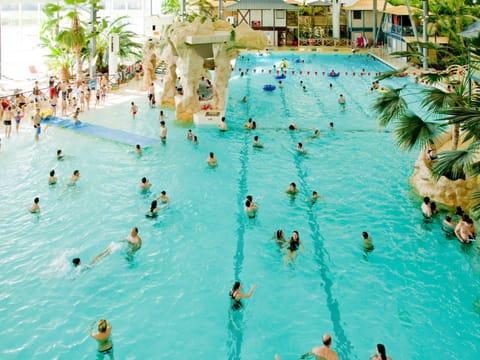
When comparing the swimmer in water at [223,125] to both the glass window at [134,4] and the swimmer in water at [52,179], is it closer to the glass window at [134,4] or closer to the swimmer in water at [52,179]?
the swimmer in water at [52,179]

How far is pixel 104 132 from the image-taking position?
16656 millimetres

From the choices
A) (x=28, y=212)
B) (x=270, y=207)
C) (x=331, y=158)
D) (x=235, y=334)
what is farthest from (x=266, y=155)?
(x=235, y=334)

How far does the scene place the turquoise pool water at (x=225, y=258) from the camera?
701cm

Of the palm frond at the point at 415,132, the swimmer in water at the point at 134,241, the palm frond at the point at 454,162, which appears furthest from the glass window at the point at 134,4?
the palm frond at the point at 454,162

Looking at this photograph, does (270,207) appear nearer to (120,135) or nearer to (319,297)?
(319,297)

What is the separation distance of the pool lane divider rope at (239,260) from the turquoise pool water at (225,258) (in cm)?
3

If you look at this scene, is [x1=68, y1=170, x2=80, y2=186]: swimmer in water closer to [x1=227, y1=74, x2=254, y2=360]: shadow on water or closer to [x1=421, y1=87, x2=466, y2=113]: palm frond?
[x1=227, y1=74, x2=254, y2=360]: shadow on water

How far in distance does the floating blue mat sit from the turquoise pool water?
421 mm

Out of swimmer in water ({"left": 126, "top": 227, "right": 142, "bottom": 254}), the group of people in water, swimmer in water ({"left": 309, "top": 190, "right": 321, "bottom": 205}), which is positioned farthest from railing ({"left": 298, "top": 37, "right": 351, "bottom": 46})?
swimmer in water ({"left": 126, "top": 227, "right": 142, "bottom": 254})

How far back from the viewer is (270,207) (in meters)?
11.3

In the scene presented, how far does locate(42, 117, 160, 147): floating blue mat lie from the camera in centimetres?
1580

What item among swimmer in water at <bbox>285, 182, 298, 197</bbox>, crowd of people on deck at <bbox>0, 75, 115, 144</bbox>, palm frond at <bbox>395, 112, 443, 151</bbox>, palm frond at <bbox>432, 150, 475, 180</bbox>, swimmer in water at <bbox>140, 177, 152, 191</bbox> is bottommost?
swimmer in water at <bbox>285, 182, 298, 197</bbox>

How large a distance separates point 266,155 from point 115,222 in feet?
18.9

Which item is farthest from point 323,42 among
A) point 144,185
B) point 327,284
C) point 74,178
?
point 327,284
